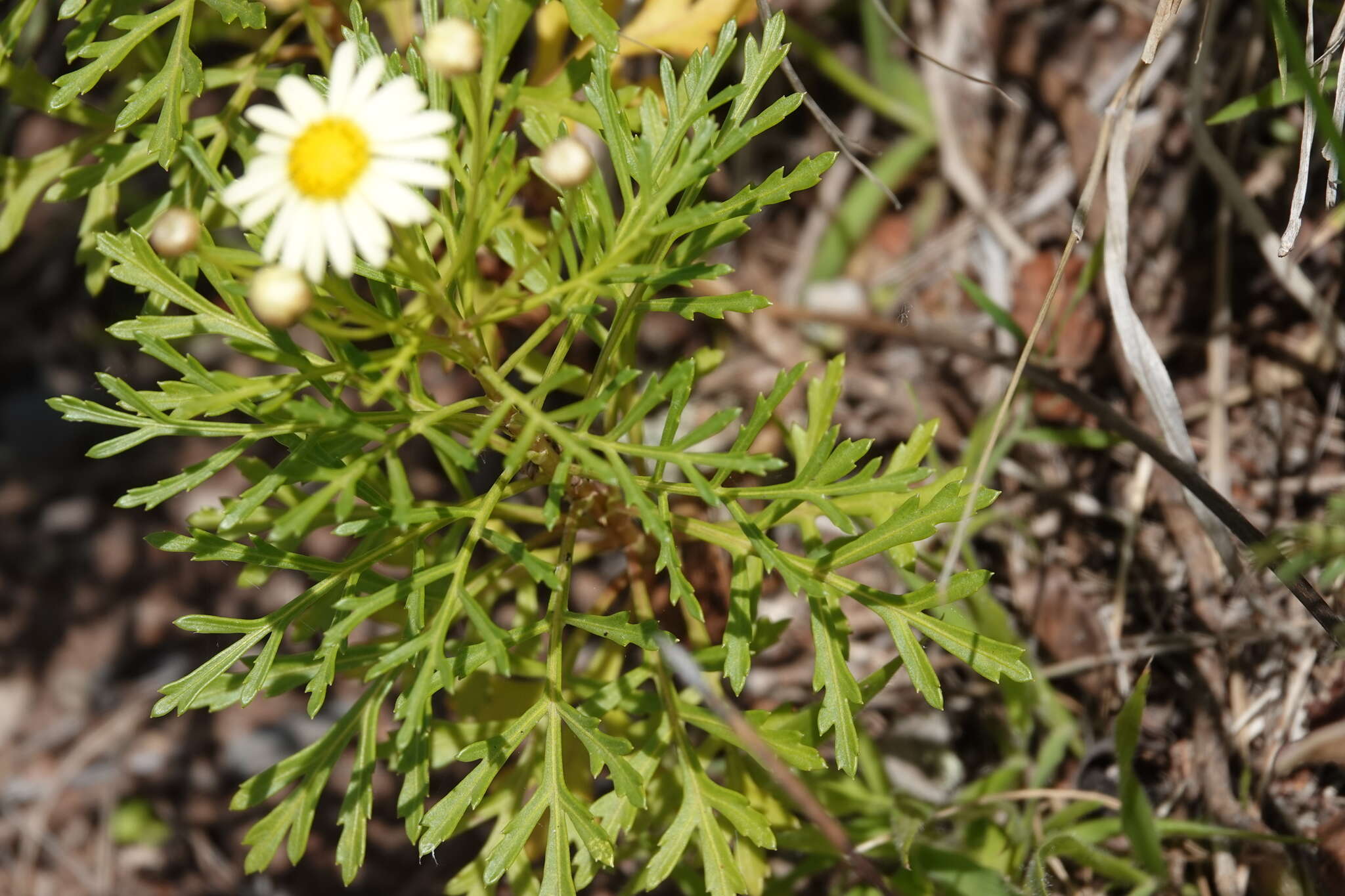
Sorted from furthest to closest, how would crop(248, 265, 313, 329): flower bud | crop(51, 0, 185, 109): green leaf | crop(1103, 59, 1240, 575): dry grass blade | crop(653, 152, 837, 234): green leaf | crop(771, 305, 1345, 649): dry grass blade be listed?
1. crop(1103, 59, 1240, 575): dry grass blade
2. crop(771, 305, 1345, 649): dry grass blade
3. crop(51, 0, 185, 109): green leaf
4. crop(653, 152, 837, 234): green leaf
5. crop(248, 265, 313, 329): flower bud

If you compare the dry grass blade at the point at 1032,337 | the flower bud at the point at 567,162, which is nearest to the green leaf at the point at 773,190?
the flower bud at the point at 567,162

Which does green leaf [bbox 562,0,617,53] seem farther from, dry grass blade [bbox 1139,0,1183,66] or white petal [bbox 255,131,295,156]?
dry grass blade [bbox 1139,0,1183,66]

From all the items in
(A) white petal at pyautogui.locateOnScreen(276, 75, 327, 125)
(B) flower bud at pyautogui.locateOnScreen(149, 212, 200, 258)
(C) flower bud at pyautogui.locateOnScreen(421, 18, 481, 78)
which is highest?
(C) flower bud at pyautogui.locateOnScreen(421, 18, 481, 78)

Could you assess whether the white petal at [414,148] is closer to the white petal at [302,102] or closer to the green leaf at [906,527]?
the white petal at [302,102]

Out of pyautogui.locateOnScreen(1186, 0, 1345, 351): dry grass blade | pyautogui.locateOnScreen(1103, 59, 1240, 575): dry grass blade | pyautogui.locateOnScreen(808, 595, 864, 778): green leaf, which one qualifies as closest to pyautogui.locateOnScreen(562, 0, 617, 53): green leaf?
pyautogui.locateOnScreen(808, 595, 864, 778): green leaf

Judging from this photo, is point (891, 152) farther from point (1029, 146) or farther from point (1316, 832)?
point (1316, 832)
